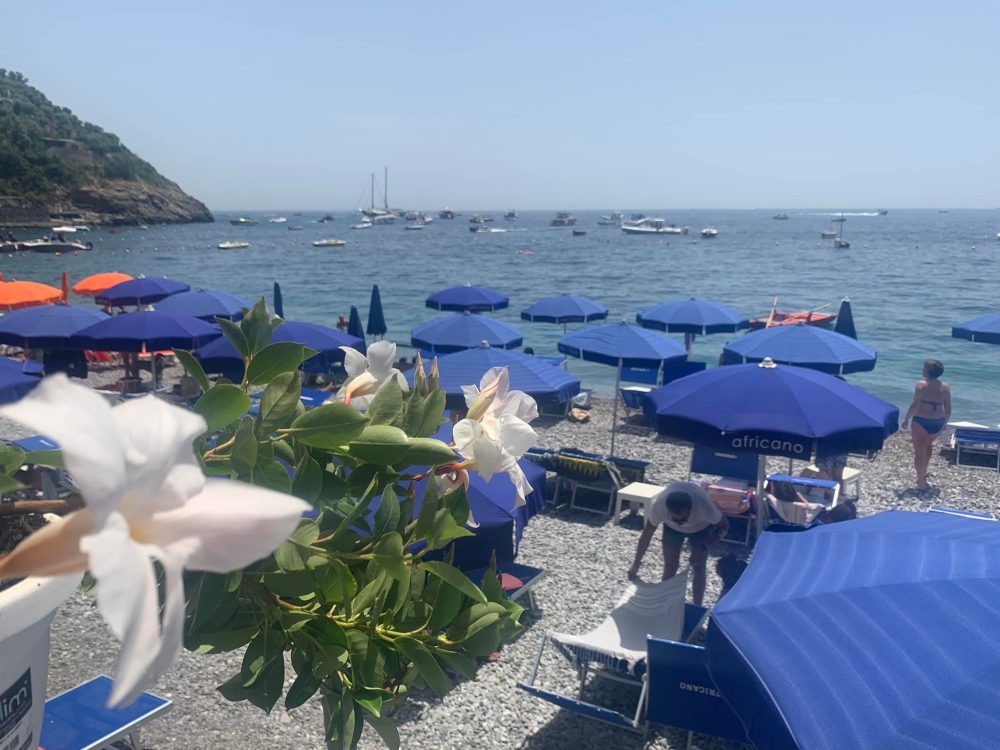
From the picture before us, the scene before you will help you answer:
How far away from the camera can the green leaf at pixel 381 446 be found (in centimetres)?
89

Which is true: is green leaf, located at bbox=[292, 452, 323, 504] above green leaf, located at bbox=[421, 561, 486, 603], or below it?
above

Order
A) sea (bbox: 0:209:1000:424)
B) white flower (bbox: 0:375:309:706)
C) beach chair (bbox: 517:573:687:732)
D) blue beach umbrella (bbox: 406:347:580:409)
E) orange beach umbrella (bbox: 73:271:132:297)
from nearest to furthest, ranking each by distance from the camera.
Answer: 1. white flower (bbox: 0:375:309:706)
2. beach chair (bbox: 517:573:687:732)
3. blue beach umbrella (bbox: 406:347:580:409)
4. orange beach umbrella (bbox: 73:271:132:297)
5. sea (bbox: 0:209:1000:424)

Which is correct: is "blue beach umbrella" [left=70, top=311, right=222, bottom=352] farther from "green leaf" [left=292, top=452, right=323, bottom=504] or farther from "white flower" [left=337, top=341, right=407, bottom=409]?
"green leaf" [left=292, top=452, right=323, bottom=504]

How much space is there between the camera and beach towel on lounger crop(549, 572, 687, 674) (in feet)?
15.6

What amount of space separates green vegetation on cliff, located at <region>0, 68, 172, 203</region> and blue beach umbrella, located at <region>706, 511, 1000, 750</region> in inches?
3627

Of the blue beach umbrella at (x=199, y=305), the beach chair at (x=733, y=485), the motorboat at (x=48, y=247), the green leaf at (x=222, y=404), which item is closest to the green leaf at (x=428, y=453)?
the green leaf at (x=222, y=404)

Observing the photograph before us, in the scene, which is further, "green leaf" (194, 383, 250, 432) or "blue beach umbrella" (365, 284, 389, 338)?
"blue beach umbrella" (365, 284, 389, 338)

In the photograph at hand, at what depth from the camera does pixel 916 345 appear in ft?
85.7

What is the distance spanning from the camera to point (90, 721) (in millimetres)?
3838

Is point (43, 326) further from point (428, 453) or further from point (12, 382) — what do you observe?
point (428, 453)

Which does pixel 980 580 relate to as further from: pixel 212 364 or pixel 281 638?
pixel 212 364

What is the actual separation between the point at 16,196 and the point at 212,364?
85581 mm

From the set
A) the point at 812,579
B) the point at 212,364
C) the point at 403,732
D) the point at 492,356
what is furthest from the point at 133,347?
the point at 812,579

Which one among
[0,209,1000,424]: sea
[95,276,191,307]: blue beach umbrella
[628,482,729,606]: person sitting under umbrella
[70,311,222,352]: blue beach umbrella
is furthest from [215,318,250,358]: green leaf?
[0,209,1000,424]: sea
